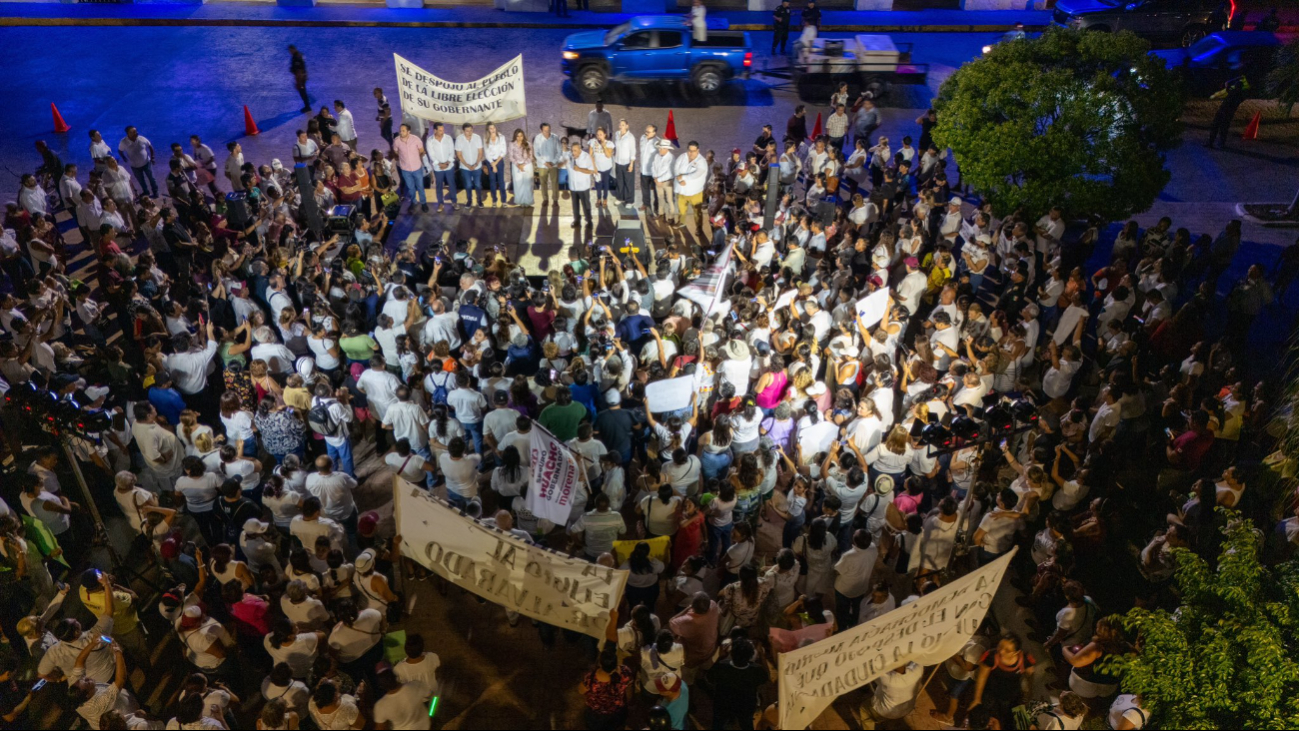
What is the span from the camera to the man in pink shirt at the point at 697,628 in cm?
761

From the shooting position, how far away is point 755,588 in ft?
26.2

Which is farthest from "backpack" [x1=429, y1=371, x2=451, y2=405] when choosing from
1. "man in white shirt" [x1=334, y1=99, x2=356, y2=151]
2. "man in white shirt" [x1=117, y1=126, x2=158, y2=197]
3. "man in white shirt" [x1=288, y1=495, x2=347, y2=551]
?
"man in white shirt" [x1=117, y1=126, x2=158, y2=197]

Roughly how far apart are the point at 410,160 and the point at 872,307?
8.77m

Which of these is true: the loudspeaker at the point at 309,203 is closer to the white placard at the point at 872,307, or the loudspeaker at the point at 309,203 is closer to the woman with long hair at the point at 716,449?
the woman with long hair at the point at 716,449

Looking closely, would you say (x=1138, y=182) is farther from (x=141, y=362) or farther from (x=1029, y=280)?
(x=141, y=362)

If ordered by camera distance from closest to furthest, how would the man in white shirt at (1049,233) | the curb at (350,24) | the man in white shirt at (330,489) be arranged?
the man in white shirt at (330,489) < the man in white shirt at (1049,233) < the curb at (350,24)

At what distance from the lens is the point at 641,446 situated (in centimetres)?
1068

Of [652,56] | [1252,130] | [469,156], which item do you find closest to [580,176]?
[469,156]

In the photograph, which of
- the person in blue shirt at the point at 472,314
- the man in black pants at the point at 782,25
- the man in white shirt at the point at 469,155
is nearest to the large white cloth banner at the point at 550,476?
the person in blue shirt at the point at 472,314

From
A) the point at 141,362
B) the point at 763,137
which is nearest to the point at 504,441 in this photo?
the point at 141,362

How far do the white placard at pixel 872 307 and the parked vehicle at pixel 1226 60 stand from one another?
1435 centimetres

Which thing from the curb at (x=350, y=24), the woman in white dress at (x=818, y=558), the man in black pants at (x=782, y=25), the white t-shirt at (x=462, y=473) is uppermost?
the man in black pants at (x=782, y=25)

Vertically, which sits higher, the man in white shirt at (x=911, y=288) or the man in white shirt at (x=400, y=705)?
the man in white shirt at (x=911, y=288)

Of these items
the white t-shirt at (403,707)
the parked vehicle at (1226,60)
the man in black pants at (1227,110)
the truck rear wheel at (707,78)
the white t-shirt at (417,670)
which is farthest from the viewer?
the truck rear wheel at (707,78)
